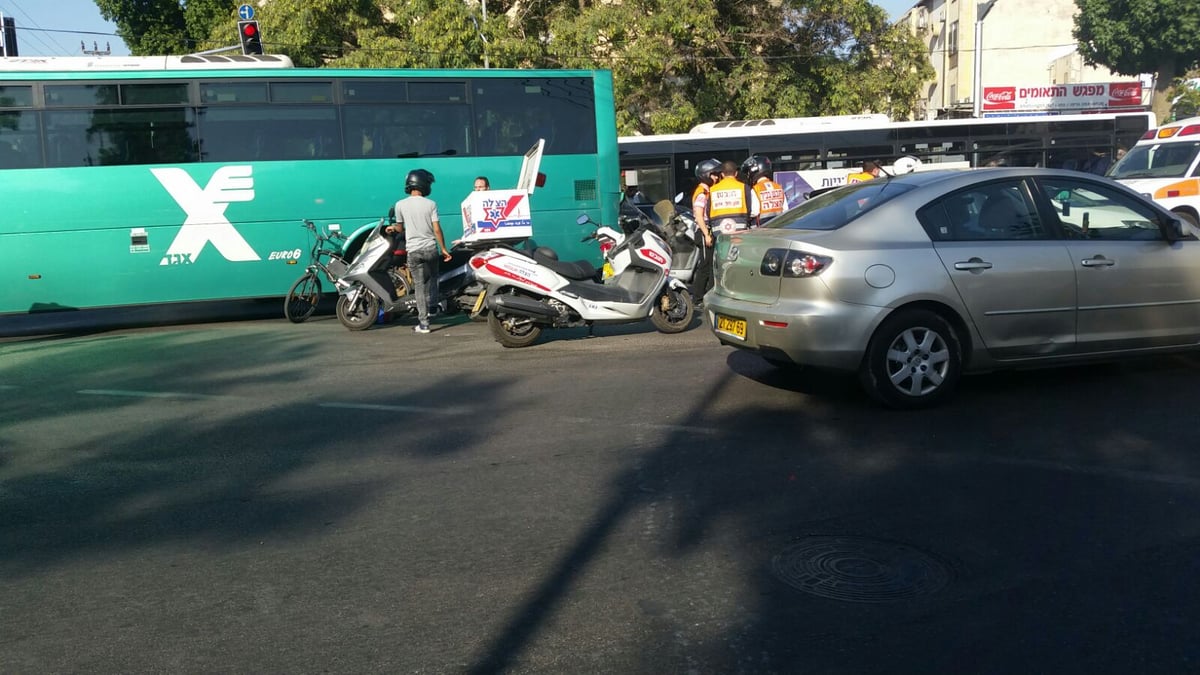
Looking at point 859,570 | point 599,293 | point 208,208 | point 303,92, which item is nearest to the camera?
point 859,570

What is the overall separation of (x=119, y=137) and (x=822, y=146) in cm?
1671

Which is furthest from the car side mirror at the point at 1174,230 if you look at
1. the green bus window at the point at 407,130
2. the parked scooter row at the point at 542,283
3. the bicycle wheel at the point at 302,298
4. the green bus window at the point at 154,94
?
the green bus window at the point at 154,94

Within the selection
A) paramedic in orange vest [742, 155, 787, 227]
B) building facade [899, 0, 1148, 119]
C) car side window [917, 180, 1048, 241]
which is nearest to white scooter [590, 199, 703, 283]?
paramedic in orange vest [742, 155, 787, 227]

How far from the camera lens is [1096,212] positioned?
7246mm

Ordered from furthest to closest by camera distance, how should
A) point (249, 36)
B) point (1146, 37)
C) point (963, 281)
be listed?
point (1146, 37) < point (249, 36) < point (963, 281)

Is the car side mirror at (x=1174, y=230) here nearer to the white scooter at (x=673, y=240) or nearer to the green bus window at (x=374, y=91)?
the white scooter at (x=673, y=240)

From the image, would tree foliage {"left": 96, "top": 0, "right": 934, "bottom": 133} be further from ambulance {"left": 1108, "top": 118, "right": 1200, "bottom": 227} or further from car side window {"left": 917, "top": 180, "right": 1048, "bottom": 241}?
car side window {"left": 917, "top": 180, "right": 1048, "bottom": 241}

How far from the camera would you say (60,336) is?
1306cm


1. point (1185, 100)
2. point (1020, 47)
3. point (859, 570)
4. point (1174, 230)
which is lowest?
point (859, 570)

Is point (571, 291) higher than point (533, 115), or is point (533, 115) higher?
point (533, 115)

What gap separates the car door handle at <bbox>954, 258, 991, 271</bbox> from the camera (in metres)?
6.77

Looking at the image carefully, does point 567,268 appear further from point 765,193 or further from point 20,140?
point 20,140

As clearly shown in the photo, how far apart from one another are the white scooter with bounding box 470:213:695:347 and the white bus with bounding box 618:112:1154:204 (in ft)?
46.5

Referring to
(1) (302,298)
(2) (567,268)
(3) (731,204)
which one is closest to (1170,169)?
(3) (731,204)
